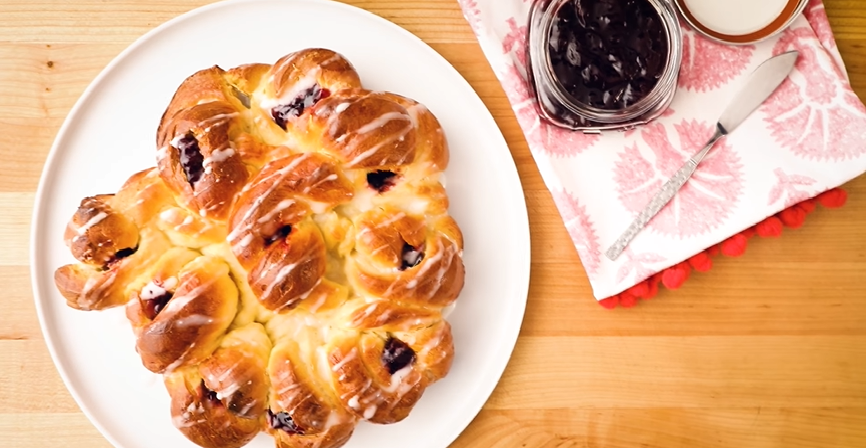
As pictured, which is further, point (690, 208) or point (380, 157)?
point (690, 208)

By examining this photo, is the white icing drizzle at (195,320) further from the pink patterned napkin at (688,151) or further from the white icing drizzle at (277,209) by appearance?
the pink patterned napkin at (688,151)

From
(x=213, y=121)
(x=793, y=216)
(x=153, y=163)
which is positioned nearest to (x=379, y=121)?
(x=213, y=121)

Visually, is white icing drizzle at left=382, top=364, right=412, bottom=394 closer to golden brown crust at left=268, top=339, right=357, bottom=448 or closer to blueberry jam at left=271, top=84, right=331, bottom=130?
golden brown crust at left=268, top=339, right=357, bottom=448

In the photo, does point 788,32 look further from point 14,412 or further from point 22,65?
point 14,412

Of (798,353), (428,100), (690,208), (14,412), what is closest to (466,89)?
(428,100)

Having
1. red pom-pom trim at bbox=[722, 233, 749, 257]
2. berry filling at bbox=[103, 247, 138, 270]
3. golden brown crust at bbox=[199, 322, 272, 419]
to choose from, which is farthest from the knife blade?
berry filling at bbox=[103, 247, 138, 270]

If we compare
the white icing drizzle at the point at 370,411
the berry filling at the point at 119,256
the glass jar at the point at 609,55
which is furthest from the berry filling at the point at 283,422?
the glass jar at the point at 609,55
